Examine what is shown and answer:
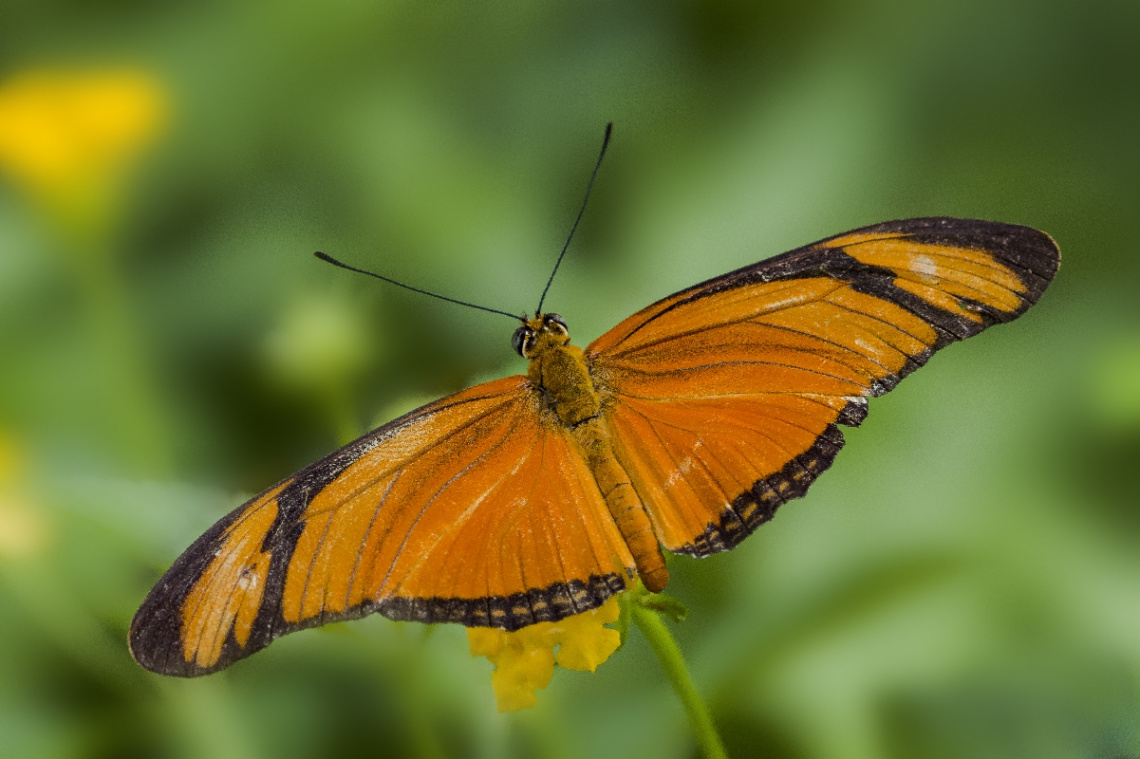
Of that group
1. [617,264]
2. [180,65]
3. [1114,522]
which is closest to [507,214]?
[617,264]

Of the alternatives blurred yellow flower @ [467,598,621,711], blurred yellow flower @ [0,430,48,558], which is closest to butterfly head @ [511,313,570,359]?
blurred yellow flower @ [467,598,621,711]

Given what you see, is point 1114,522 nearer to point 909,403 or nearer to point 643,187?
point 909,403

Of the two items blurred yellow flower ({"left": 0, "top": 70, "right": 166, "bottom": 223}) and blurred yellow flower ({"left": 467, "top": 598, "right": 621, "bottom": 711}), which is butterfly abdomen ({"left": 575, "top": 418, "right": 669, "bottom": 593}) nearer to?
blurred yellow flower ({"left": 467, "top": 598, "right": 621, "bottom": 711})

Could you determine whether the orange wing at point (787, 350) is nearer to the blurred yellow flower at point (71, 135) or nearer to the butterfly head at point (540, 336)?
the butterfly head at point (540, 336)

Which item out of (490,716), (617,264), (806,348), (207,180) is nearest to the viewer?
(806,348)

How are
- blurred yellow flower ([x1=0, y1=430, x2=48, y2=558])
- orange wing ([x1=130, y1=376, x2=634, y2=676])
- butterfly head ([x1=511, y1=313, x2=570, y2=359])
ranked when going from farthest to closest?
blurred yellow flower ([x1=0, y1=430, x2=48, y2=558])
butterfly head ([x1=511, y1=313, x2=570, y2=359])
orange wing ([x1=130, y1=376, x2=634, y2=676])

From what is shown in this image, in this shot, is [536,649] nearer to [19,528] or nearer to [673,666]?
[673,666]

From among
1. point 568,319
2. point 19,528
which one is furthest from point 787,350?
point 19,528
